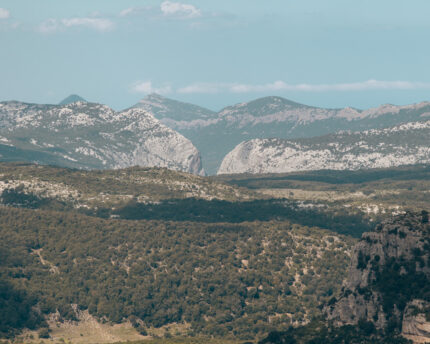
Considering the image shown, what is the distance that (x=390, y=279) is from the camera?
596ft

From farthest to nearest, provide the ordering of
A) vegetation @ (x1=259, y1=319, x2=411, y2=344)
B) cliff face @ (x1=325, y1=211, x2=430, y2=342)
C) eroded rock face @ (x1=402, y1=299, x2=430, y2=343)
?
cliff face @ (x1=325, y1=211, x2=430, y2=342) → vegetation @ (x1=259, y1=319, x2=411, y2=344) → eroded rock face @ (x1=402, y1=299, x2=430, y2=343)

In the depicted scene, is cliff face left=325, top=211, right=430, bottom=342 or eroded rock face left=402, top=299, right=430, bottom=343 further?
cliff face left=325, top=211, right=430, bottom=342

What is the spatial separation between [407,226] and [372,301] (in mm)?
16722

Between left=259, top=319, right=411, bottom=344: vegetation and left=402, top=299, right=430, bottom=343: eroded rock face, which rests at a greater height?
left=402, top=299, right=430, bottom=343: eroded rock face

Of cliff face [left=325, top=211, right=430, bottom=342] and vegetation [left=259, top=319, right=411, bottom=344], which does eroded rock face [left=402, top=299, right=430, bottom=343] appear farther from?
vegetation [left=259, top=319, right=411, bottom=344]

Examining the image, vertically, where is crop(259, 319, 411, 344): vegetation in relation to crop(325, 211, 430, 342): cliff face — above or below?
below

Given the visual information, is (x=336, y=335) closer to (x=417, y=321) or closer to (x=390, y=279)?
(x=390, y=279)

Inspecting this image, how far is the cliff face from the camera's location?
173750 mm

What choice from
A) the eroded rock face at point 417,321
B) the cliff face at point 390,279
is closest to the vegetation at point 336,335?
the cliff face at point 390,279

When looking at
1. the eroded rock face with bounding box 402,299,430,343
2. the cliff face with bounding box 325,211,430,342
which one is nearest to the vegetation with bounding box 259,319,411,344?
the cliff face with bounding box 325,211,430,342

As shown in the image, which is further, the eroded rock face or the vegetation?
the vegetation

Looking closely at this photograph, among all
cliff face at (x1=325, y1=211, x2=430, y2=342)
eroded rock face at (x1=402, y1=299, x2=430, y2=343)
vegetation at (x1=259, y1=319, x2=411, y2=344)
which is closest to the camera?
eroded rock face at (x1=402, y1=299, x2=430, y2=343)

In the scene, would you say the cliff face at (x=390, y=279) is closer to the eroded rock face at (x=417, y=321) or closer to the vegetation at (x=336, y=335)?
the eroded rock face at (x=417, y=321)

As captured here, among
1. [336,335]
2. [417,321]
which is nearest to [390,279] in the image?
[336,335]
